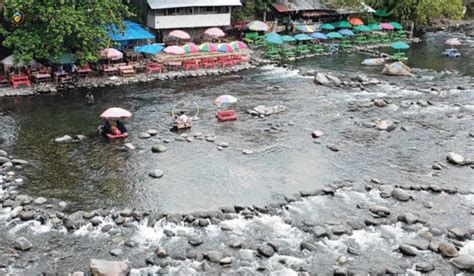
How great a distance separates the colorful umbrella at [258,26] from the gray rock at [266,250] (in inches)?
1529

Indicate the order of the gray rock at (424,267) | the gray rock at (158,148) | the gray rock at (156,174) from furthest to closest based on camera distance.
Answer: the gray rock at (158,148) < the gray rock at (156,174) < the gray rock at (424,267)

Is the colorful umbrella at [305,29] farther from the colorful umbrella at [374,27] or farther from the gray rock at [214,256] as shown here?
the gray rock at [214,256]

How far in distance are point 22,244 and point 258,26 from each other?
40561 mm

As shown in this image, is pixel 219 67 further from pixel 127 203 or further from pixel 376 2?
pixel 376 2

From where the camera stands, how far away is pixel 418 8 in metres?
63.8

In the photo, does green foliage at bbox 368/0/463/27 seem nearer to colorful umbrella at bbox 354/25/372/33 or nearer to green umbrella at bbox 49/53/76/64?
colorful umbrella at bbox 354/25/372/33

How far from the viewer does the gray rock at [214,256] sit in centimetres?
1933

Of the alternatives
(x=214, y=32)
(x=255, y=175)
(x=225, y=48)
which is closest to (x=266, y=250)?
(x=255, y=175)

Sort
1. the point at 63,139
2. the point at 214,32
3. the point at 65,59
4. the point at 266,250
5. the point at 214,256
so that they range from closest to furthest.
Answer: the point at 214,256 < the point at 266,250 < the point at 63,139 < the point at 65,59 < the point at 214,32

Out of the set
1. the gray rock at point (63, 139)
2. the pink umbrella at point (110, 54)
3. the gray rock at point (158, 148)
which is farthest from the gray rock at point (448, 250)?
the pink umbrella at point (110, 54)

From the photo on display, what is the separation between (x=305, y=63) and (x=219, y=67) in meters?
8.67

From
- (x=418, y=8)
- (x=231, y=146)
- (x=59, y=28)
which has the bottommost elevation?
(x=231, y=146)

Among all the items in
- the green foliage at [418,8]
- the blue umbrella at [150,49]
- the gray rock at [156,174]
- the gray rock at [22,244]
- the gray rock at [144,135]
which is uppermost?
the green foliage at [418,8]

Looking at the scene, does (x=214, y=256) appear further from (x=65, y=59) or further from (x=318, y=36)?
(x=318, y=36)
